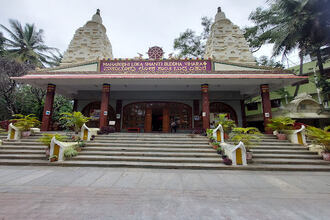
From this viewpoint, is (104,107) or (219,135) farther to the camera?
(104,107)

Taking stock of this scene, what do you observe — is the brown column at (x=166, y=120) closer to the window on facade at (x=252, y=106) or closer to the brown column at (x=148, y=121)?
the brown column at (x=148, y=121)

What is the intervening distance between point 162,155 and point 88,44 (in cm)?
1304

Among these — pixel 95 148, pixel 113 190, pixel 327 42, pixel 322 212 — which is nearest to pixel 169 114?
pixel 95 148

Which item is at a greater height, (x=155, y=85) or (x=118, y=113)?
(x=155, y=85)

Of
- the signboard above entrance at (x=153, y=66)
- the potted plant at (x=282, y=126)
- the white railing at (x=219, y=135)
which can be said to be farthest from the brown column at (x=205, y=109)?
the potted plant at (x=282, y=126)

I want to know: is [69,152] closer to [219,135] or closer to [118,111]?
[219,135]

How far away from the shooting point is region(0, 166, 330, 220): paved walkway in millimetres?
2463

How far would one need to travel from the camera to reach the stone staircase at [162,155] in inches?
217

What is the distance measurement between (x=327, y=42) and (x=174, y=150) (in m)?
15.9

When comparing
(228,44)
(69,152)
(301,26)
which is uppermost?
(301,26)

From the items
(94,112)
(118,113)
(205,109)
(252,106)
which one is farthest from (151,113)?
(252,106)

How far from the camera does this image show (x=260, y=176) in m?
4.61

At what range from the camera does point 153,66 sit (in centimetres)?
1131

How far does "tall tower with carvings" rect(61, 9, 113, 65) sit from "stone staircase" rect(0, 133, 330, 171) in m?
8.36
